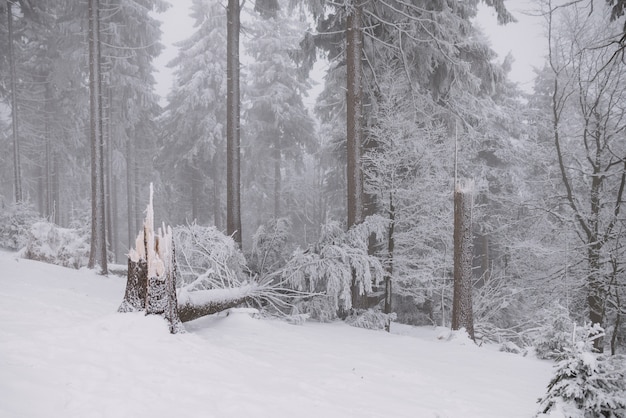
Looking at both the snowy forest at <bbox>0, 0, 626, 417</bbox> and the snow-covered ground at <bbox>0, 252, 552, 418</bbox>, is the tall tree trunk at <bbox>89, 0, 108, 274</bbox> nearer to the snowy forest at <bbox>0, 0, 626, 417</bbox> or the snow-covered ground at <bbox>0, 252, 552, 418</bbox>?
the snowy forest at <bbox>0, 0, 626, 417</bbox>

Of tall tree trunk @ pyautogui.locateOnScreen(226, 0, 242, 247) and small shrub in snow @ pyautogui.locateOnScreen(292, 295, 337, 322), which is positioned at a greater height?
tall tree trunk @ pyautogui.locateOnScreen(226, 0, 242, 247)

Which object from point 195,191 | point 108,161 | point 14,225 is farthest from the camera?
point 195,191

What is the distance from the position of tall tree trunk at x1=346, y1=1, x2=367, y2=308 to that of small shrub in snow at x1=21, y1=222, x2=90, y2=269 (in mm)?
10644

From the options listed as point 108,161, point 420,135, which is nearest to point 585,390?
point 420,135

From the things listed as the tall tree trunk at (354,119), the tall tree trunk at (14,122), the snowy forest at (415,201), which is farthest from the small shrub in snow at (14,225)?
the tall tree trunk at (354,119)

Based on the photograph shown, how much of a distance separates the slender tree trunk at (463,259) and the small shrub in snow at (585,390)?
5610 millimetres

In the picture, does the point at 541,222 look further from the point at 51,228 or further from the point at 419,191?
the point at 51,228

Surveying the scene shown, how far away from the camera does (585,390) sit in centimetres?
283

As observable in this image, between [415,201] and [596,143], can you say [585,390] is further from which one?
[596,143]

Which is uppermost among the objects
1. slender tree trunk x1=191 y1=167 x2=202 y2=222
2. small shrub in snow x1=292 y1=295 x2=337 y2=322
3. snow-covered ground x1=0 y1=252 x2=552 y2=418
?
slender tree trunk x1=191 y1=167 x2=202 y2=222

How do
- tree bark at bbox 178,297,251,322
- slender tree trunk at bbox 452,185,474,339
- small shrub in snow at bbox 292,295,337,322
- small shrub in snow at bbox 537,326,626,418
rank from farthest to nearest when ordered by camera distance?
small shrub in snow at bbox 292,295,337,322, slender tree trunk at bbox 452,185,474,339, tree bark at bbox 178,297,251,322, small shrub in snow at bbox 537,326,626,418

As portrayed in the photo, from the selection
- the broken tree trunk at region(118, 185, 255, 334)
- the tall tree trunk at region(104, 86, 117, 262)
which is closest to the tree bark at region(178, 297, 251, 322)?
the broken tree trunk at region(118, 185, 255, 334)

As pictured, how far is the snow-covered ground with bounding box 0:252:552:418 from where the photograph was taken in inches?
118

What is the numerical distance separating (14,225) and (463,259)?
1664 cm
